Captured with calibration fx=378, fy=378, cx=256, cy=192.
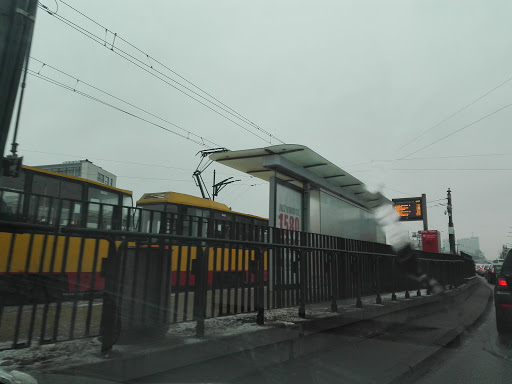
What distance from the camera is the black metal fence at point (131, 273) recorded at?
3055 millimetres

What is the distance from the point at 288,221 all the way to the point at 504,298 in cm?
523

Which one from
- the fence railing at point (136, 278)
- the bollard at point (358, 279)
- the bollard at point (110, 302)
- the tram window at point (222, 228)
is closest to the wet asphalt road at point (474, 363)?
the bollard at point (358, 279)

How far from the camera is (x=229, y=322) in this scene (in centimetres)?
495

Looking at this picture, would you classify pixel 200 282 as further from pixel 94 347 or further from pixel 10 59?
pixel 10 59

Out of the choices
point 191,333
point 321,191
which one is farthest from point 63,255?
point 321,191

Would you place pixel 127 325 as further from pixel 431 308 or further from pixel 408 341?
pixel 431 308

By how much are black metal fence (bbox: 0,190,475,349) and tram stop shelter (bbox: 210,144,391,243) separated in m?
4.08

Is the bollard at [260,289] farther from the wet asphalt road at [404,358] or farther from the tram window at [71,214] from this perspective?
the tram window at [71,214]

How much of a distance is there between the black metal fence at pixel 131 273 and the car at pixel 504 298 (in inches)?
143

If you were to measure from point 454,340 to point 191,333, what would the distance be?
465 centimetres

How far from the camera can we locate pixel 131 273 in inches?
143

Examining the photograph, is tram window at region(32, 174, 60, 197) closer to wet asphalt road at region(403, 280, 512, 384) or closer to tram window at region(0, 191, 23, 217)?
tram window at region(0, 191, 23, 217)

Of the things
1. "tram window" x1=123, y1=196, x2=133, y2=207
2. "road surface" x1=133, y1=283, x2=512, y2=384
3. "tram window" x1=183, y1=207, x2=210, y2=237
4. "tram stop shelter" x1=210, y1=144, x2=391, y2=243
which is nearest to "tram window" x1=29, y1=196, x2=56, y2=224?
"tram window" x1=183, y1=207, x2=210, y2=237

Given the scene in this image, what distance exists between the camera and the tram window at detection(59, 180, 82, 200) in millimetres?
9211
